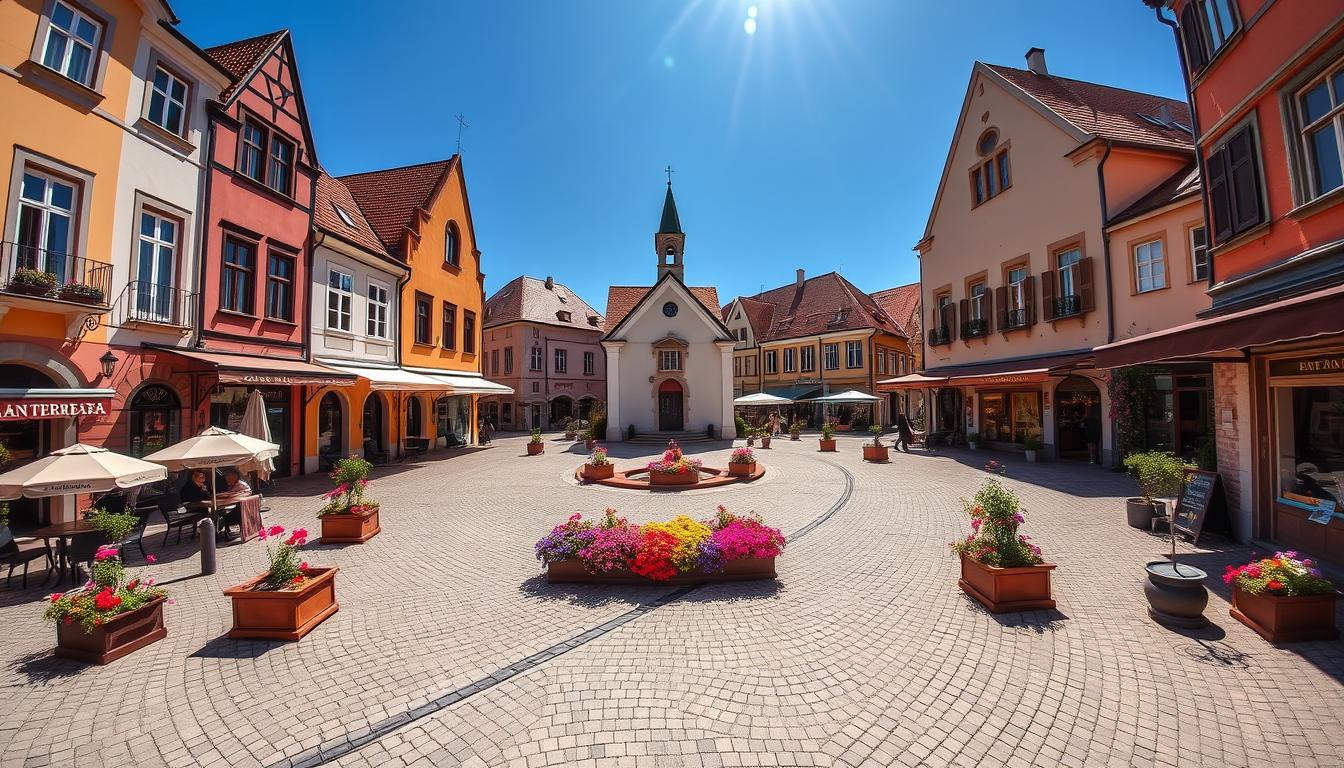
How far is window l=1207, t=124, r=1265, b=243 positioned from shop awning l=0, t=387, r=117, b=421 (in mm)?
20306

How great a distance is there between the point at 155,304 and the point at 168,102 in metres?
4.93

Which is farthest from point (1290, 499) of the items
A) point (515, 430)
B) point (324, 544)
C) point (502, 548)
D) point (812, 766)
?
point (515, 430)

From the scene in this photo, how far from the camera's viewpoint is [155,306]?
440 inches

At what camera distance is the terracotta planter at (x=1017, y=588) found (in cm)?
569

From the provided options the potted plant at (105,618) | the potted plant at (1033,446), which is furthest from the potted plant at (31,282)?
the potted plant at (1033,446)

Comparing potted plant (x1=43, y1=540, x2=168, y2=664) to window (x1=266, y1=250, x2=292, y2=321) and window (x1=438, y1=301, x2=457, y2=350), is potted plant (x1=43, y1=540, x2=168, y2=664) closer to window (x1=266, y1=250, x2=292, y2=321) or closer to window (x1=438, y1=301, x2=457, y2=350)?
window (x1=266, y1=250, x2=292, y2=321)

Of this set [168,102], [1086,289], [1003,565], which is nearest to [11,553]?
[168,102]

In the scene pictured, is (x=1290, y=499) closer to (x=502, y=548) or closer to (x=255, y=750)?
(x=502, y=548)

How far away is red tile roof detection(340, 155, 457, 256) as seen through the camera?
2080 cm

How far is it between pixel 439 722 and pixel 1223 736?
6098mm

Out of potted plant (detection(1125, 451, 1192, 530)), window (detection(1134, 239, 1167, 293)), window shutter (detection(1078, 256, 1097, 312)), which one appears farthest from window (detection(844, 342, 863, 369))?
potted plant (detection(1125, 451, 1192, 530))

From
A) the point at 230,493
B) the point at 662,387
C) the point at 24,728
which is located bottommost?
the point at 24,728

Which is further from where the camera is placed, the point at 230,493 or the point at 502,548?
the point at 230,493

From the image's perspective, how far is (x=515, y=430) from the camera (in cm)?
3975
